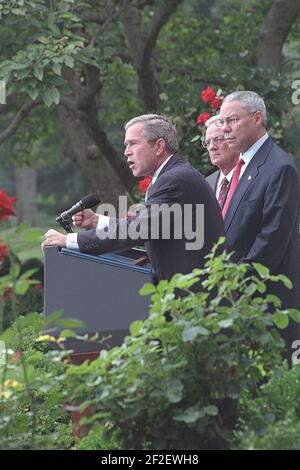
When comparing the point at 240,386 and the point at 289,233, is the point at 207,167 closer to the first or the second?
the point at 289,233

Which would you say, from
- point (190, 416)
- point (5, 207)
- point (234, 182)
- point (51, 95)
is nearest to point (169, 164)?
point (234, 182)

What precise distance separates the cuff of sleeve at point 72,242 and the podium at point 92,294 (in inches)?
2.5

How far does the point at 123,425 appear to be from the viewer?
14.4ft

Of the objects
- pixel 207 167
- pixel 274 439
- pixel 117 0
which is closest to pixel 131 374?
pixel 274 439

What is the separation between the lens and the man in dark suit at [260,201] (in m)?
5.75

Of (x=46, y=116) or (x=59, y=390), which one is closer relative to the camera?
(x=59, y=390)

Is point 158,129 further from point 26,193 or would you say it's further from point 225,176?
point 26,193

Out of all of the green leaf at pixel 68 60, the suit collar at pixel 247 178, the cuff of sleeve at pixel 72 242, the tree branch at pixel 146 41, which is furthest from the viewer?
the tree branch at pixel 146 41

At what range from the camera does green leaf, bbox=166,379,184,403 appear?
420cm

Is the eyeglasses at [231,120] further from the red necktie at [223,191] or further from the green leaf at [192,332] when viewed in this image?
the green leaf at [192,332]

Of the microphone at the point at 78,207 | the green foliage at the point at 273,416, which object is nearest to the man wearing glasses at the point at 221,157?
the microphone at the point at 78,207

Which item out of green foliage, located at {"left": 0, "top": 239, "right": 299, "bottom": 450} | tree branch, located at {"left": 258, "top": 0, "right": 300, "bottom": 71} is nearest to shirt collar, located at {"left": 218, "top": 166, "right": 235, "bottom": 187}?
green foliage, located at {"left": 0, "top": 239, "right": 299, "bottom": 450}

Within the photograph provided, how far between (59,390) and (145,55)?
7095 mm

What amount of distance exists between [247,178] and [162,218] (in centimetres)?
81
